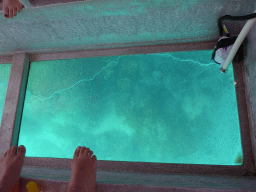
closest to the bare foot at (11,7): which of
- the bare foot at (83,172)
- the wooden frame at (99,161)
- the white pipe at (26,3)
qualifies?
the white pipe at (26,3)

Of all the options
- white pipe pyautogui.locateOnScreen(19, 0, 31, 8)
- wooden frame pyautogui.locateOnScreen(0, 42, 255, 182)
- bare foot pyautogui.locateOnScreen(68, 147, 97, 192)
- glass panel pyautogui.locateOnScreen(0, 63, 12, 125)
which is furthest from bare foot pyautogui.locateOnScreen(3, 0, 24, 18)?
bare foot pyautogui.locateOnScreen(68, 147, 97, 192)

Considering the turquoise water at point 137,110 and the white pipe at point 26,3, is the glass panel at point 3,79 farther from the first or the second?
the white pipe at point 26,3

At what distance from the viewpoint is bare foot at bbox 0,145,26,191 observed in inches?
39.2

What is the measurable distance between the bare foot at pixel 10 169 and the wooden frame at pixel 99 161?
132 mm

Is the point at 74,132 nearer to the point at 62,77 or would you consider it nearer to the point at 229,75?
the point at 62,77

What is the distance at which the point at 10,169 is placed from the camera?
3.53 ft

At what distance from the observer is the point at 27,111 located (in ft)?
5.38

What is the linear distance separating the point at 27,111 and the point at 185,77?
1576 millimetres

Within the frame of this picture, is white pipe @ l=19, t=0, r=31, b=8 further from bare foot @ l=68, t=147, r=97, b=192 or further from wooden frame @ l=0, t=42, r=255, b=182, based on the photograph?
bare foot @ l=68, t=147, r=97, b=192

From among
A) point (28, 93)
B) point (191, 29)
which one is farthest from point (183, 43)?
point (28, 93)

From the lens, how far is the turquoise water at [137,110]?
51.6 inches

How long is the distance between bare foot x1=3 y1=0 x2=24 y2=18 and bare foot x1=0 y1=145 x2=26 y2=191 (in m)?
0.97

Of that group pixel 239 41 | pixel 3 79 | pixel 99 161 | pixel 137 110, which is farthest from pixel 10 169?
pixel 239 41

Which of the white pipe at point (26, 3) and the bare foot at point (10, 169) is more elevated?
the white pipe at point (26, 3)
